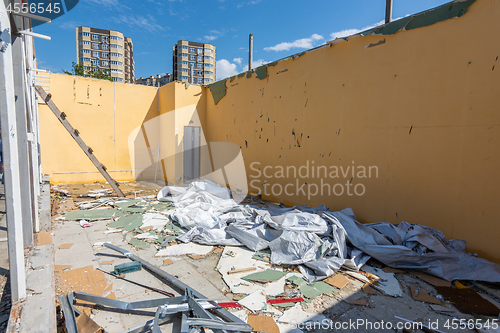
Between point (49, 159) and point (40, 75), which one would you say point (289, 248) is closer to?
point (49, 159)

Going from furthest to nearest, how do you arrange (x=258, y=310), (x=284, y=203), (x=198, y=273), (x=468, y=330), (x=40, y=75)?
(x=40, y=75) < (x=284, y=203) < (x=198, y=273) < (x=258, y=310) < (x=468, y=330)

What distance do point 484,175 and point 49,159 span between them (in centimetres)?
955

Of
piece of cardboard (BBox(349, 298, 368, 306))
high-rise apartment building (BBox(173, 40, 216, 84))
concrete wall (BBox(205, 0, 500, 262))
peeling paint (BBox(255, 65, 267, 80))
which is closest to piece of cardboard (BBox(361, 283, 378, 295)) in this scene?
piece of cardboard (BBox(349, 298, 368, 306))

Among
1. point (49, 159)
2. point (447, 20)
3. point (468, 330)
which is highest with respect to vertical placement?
point (447, 20)

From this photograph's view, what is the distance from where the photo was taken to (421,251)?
10.1ft

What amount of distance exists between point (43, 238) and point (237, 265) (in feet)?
8.31

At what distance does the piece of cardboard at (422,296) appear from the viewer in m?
2.42

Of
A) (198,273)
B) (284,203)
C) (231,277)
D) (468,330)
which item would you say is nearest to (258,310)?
(231,277)

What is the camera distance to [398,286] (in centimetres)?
266

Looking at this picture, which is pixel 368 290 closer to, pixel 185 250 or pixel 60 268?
pixel 185 250

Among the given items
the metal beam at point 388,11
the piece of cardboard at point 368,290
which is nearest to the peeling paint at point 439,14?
the metal beam at point 388,11

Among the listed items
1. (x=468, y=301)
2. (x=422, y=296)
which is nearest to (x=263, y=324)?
(x=422, y=296)

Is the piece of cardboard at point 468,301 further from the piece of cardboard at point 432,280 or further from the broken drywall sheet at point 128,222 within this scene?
the broken drywall sheet at point 128,222

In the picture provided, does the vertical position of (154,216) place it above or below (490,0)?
below
